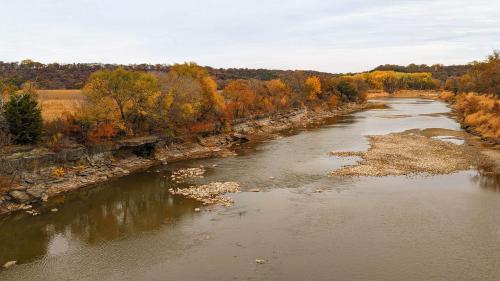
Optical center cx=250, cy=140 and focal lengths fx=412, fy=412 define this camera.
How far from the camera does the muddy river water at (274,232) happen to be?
19.7 meters

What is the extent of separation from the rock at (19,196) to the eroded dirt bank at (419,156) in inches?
980

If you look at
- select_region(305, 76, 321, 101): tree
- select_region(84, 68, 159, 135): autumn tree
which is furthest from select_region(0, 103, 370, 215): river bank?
select_region(305, 76, 321, 101): tree

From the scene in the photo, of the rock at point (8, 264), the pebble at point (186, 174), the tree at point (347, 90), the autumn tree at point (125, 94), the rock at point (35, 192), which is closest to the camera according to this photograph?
the rock at point (8, 264)

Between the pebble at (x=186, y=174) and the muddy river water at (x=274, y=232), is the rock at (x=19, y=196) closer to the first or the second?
the muddy river water at (x=274, y=232)

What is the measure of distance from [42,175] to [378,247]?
91.3 feet

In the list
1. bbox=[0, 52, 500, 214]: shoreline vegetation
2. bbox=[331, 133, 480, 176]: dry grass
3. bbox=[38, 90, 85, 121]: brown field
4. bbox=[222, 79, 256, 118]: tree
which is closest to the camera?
bbox=[0, 52, 500, 214]: shoreline vegetation

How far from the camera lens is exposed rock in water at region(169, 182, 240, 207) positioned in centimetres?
2988

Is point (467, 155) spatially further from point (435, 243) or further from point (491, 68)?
point (491, 68)

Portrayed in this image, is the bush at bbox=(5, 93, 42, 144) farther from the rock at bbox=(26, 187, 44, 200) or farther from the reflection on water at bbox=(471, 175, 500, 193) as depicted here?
the reflection on water at bbox=(471, 175, 500, 193)

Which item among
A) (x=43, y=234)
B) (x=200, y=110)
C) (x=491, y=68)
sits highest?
(x=491, y=68)

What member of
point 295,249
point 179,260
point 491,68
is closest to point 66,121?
point 179,260

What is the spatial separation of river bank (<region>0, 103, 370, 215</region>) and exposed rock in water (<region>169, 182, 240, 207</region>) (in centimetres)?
924

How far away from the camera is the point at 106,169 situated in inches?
1565

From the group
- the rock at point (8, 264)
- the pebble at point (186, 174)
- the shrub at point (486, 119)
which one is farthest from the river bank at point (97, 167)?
the shrub at point (486, 119)
